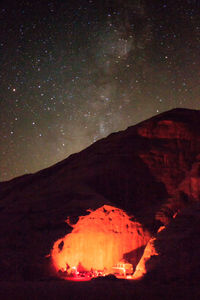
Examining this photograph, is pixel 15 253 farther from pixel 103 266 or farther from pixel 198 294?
pixel 198 294

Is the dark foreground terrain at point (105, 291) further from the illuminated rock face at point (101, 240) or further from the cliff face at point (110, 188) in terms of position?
the illuminated rock face at point (101, 240)

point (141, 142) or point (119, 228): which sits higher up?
point (141, 142)

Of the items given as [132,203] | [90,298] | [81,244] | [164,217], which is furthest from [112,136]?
[90,298]

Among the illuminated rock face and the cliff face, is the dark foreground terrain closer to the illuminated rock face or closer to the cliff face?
the cliff face

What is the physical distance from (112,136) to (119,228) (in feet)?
65.7

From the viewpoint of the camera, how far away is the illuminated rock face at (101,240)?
19.0 meters

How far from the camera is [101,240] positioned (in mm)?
19641

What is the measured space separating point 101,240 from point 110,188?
11914mm

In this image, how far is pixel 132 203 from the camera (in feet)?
103

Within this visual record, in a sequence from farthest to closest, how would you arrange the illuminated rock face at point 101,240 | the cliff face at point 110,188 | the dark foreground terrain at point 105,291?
the cliff face at point 110,188, the illuminated rock face at point 101,240, the dark foreground terrain at point 105,291

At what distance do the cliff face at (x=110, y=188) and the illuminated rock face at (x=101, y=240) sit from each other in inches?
27.4

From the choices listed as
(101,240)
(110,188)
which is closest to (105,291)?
(101,240)

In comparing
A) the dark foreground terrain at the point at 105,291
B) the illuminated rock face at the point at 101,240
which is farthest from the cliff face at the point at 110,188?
the dark foreground terrain at the point at 105,291

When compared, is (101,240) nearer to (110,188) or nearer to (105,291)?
(105,291)
